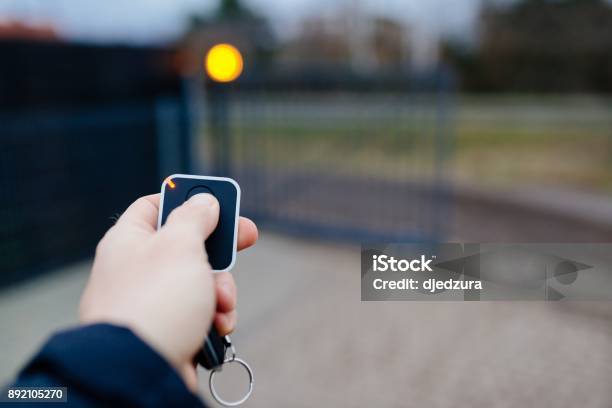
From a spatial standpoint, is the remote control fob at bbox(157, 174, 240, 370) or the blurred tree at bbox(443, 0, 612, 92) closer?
the remote control fob at bbox(157, 174, 240, 370)

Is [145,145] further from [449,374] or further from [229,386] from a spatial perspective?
[449,374]

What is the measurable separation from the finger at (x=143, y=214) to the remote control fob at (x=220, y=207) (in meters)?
0.02

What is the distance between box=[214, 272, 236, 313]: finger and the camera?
986 millimetres

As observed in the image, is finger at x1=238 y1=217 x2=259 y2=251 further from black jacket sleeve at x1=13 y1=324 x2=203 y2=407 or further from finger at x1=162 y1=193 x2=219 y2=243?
black jacket sleeve at x1=13 y1=324 x2=203 y2=407

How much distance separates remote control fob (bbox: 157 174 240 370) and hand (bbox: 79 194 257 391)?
4 cm

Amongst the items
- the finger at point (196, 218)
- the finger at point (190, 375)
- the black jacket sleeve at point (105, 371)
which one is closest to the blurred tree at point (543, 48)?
the finger at point (196, 218)

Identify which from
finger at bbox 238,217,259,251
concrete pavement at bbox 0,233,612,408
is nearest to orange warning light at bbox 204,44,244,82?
concrete pavement at bbox 0,233,612,408

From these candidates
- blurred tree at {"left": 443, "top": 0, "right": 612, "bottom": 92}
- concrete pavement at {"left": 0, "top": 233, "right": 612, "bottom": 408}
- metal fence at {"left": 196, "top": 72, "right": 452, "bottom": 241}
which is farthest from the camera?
blurred tree at {"left": 443, "top": 0, "right": 612, "bottom": 92}

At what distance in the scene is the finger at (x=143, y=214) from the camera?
943mm

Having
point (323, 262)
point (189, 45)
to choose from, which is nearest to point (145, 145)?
point (189, 45)

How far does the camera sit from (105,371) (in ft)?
2.11

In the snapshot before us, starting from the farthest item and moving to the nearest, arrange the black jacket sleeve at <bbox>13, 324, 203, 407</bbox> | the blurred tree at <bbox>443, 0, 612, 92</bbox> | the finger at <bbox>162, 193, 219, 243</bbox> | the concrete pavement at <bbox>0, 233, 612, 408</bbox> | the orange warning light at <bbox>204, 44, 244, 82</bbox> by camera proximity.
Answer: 1. the blurred tree at <bbox>443, 0, 612, 92</bbox>
2. the orange warning light at <bbox>204, 44, 244, 82</bbox>
3. the concrete pavement at <bbox>0, 233, 612, 408</bbox>
4. the finger at <bbox>162, 193, 219, 243</bbox>
5. the black jacket sleeve at <bbox>13, 324, 203, 407</bbox>

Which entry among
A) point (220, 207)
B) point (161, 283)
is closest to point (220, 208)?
point (220, 207)

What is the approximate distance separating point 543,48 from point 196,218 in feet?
69.3
